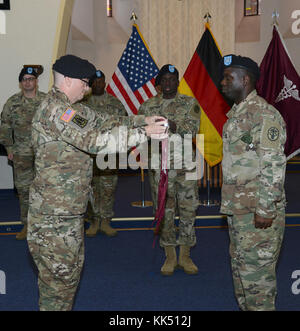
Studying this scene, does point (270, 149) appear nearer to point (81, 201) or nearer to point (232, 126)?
point (232, 126)

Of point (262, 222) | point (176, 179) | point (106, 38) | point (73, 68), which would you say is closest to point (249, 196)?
point (262, 222)

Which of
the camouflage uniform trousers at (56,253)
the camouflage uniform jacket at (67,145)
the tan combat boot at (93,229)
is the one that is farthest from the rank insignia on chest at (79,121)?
the tan combat boot at (93,229)

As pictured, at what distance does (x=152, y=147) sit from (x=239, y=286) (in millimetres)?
1511

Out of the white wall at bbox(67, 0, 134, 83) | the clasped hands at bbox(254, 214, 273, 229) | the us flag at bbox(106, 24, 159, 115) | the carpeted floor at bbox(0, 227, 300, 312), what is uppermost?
the white wall at bbox(67, 0, 134, 83)

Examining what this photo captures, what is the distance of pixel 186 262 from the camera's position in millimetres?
3912

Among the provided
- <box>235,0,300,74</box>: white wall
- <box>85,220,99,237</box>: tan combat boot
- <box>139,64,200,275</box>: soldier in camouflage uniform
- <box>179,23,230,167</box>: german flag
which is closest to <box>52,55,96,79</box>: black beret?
<box>139,64,200,275</box>: soldier in camouflage uniform

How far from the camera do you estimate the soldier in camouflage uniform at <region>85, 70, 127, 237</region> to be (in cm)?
482

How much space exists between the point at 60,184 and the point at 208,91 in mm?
3608

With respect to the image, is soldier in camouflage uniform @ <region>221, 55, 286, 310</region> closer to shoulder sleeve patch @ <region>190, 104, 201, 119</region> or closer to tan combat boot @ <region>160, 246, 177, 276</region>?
shoulder sleeve patch @ <region>190, 104, 201, 119</region>

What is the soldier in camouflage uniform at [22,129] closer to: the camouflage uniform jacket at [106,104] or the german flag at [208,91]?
the camouflage uniform jacket at [106,104]

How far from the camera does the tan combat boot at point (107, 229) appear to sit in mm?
5020

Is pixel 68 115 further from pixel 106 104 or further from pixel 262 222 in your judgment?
pixel 106 104

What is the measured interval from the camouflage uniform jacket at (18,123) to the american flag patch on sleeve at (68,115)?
2.71 m

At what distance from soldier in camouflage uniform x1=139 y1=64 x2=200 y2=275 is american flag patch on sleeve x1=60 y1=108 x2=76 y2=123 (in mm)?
1562
